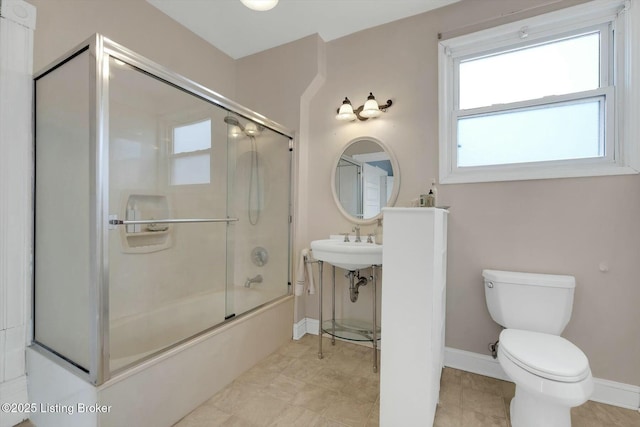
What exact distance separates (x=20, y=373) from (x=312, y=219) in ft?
6.61

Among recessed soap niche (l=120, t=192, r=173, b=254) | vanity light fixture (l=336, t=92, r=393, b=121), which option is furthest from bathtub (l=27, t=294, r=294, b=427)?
vanity light fixture (l=336, t=92, r=393, b=121)

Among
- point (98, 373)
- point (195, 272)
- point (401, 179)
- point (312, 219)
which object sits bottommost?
point (98, 373)

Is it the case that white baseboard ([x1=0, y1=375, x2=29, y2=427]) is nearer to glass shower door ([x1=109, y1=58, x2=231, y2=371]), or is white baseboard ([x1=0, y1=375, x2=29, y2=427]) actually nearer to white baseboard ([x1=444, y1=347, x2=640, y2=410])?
glass shower door ([x1=109, y1=58, x2=231, y2=371])

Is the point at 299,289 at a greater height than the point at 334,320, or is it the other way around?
the point at 299,289

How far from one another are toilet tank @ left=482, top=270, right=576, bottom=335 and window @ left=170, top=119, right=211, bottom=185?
218 cm

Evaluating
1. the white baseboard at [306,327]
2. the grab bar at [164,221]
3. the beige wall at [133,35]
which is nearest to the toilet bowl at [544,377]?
the white baseboard at [306,327]

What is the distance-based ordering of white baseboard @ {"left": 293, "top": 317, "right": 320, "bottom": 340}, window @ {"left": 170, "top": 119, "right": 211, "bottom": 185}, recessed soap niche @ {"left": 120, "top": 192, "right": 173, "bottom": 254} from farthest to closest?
white baseboard @ {"left": 293, "top": 317, "right": 320, "bottom": 340}, window @ {"left": 170, "top": 119, "right": 211, "bottom": 185}, recessed soap niche @ {"left": 120, "top": 192, "right": 173, "bottom": 254}

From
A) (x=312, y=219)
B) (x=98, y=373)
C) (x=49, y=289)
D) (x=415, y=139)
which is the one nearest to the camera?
(x=98, y=373)

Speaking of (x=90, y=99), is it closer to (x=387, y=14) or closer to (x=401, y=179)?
(x=401, y=179)

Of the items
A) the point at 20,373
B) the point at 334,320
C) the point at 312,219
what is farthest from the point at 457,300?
the point at 20,373

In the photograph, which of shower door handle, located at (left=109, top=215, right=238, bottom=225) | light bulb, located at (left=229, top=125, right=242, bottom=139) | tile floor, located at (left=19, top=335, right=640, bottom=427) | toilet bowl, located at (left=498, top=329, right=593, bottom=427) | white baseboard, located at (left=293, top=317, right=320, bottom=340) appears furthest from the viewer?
white baseboard, located at (left=293, top=317, right=320, bottom=340)

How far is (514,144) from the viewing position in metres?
1.88

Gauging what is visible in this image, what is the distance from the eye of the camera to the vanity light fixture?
7.14ft

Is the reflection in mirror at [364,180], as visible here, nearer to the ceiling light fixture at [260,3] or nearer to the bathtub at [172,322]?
the bathtub at [172,322]
